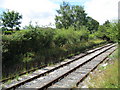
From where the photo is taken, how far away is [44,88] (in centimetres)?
705

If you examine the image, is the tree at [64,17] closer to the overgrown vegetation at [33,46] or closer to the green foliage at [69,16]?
the green foliage at [69,16]

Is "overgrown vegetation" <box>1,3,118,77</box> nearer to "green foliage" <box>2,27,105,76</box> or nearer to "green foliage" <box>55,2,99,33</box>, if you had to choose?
"green foliage" <box>2,27,105,76</box>

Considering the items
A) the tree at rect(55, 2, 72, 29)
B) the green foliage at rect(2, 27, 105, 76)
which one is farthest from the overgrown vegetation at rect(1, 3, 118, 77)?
the tree at rect(55, 2, 72, 29)

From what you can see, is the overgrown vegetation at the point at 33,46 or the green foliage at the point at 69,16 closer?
the overgrown vegetation at the point at 33,46

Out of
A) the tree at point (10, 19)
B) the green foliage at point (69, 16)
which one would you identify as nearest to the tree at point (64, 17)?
the green foliage at point (69, 16)

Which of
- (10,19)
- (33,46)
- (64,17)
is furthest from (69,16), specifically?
(33,46)

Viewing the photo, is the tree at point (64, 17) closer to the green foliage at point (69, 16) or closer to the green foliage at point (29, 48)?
the green foliage at point (69, 16)

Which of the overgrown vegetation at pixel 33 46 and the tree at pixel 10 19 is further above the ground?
the tree at pixel 10 19

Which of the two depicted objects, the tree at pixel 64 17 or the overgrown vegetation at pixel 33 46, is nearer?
the overgrown vegetation at pixel 33 46

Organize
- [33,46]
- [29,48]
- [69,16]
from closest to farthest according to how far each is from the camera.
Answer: [29,48] → [33,46] → [69,16]

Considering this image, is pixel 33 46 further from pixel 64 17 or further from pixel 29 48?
pixel 64 17

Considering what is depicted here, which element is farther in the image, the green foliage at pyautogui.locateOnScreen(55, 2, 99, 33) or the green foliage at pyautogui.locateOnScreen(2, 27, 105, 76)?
the green foliage at pyautogui.locateOnScreen(55, 2, 99, 33)

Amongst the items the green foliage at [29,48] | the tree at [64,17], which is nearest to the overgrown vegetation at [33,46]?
the green foliage at [29,48]

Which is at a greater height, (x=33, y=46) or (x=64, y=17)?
(x=64, y=17)
